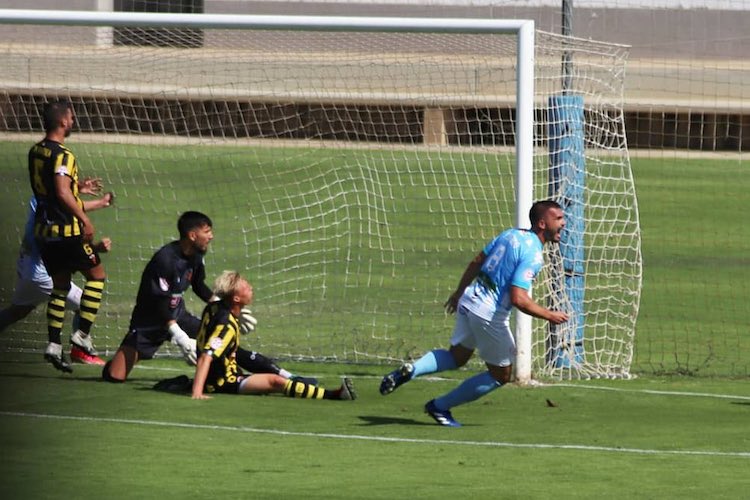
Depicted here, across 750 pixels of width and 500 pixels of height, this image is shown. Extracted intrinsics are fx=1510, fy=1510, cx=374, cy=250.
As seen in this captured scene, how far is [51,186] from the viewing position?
38.0ft

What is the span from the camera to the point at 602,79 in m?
13.2

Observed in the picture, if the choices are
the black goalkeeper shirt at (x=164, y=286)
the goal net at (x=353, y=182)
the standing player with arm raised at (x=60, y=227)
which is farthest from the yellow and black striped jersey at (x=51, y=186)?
the black goalkeeper shirt at (x=164, y=286)

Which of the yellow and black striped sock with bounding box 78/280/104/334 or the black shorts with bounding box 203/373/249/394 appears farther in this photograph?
the yellow and black striped sock with bounding box 78/280/104/334

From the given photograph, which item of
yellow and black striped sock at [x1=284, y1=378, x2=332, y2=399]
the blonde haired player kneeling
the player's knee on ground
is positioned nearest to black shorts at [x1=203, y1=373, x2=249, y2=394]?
the blonde haired player kneeling

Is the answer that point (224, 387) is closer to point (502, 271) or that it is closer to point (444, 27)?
point (502, 271)

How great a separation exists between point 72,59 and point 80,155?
1.82 meters

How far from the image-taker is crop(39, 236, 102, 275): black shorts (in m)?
11.7

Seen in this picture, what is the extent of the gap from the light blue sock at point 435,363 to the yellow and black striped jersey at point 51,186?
10.1ft

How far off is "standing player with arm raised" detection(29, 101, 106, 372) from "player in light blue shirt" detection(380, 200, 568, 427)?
2.90 meters

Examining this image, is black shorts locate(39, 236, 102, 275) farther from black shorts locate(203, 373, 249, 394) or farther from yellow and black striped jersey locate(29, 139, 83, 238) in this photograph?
black shorts locate(203, 373, 249, 394)

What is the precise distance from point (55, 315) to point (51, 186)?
3.27 ft

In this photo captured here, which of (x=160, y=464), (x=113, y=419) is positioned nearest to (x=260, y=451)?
(x=160, y=464)

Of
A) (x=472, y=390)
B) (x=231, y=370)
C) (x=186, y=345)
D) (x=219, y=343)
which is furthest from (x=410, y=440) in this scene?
(x=186, y=345)

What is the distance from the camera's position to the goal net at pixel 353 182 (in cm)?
1298
